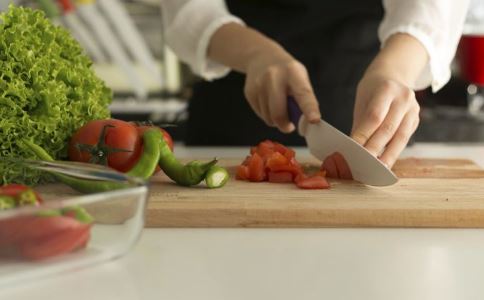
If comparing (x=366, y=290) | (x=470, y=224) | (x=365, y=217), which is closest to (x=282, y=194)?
(x=365, y=217)

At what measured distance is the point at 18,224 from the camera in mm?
904

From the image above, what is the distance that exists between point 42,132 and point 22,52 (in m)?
0.13

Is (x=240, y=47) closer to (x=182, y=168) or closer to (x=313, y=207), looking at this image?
(x=182, y=168)

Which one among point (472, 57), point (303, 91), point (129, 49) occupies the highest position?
point (303, 91)

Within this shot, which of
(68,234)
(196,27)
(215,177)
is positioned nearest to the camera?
(68,234)

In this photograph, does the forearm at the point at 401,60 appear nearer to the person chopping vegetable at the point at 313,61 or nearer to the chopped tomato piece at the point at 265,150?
the person chopping vegetable at the point at 313,61

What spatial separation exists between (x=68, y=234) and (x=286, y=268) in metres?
0.27

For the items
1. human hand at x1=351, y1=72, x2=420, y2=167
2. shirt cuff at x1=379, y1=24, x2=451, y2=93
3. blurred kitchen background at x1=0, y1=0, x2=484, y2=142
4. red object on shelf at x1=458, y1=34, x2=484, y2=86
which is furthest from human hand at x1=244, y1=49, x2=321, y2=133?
blurred kitchen background at x1=0, y1=0, x2=484, y2=142

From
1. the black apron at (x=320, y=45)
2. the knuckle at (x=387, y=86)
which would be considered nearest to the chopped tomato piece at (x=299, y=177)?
the knuckle at (x=387, y=86)

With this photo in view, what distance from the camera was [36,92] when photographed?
4.74 feet

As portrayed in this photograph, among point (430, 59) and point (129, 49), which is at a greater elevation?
point (430, 59)

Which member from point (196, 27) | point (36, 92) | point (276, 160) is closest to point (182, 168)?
point (276, 160)

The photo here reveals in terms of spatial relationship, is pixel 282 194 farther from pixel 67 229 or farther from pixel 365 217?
pixel 67 229

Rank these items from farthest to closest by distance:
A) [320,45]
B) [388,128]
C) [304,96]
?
[320,45] < [304,96] < [388,128]
